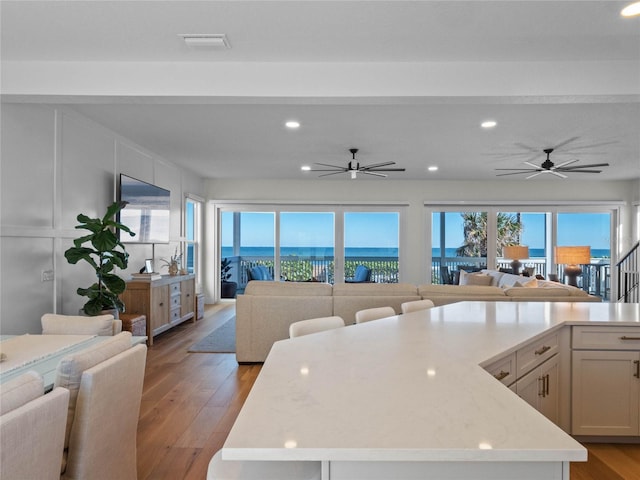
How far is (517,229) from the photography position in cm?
862

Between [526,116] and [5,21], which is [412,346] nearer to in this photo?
[5,21]

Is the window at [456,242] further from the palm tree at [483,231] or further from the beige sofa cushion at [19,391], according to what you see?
the beige sofa cushion at [19,391]

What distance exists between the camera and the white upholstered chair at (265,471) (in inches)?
38.0

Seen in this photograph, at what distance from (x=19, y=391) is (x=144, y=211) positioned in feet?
15.1

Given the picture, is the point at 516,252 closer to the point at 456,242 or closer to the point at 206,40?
the point at 456,242

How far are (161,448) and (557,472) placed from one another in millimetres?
2268

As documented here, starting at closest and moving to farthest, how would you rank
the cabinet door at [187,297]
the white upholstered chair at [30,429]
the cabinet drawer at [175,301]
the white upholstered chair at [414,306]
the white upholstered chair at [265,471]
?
the white upholstered chair at [265,471], the white upholstered chair at [30,429], the white upholstered chair at [414,306], the cabinet drawer at [175,301], the cabinet door at [187,297]

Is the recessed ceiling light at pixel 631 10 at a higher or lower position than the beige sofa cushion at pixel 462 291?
higher

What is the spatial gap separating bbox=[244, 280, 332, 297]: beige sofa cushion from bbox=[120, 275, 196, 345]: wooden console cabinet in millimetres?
1516

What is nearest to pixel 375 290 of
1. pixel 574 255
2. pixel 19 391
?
pixel 19 391

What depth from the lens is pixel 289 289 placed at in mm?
4148

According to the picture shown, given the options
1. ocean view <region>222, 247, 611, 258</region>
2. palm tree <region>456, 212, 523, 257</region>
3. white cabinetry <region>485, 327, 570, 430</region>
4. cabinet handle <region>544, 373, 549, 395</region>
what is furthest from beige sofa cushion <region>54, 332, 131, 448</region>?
palm tree <region>456, 212, 523, 257</region>

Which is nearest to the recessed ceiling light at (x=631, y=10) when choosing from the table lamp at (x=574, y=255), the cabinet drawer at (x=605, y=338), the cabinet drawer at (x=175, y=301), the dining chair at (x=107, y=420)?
the cabinet drawer at (x=605, y=338)

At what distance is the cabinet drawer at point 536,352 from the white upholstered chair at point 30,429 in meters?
1.84
